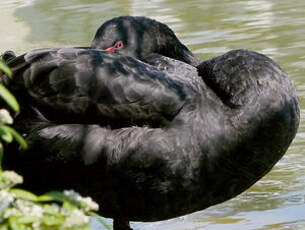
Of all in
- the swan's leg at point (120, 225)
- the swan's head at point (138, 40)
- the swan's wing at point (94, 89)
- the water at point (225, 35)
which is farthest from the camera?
the swan's head at point (138, 40)

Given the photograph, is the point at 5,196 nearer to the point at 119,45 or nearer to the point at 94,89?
the point at 94,89

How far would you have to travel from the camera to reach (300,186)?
593 cm

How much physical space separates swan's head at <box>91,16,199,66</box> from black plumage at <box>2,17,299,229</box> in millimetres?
A: 1107

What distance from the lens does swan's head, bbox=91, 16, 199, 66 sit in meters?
5.88

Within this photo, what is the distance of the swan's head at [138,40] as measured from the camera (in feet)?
19.3

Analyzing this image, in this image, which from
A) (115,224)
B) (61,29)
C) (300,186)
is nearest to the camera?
(115,224)

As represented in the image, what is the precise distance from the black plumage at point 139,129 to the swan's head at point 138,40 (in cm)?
111

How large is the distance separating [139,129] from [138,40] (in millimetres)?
1427

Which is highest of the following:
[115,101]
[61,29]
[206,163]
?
[115,101]

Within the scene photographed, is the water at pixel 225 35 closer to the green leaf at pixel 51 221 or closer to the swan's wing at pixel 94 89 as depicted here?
the swan's wing at pixel 94 89

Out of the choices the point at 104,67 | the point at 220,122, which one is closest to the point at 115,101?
the point at 104,67

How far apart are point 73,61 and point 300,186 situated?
214cm

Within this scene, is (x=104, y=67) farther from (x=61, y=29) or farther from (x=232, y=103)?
(x=61, y=29)

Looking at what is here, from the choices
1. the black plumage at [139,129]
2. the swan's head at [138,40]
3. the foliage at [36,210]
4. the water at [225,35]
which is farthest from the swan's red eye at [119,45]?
the foliage at [36,210]
